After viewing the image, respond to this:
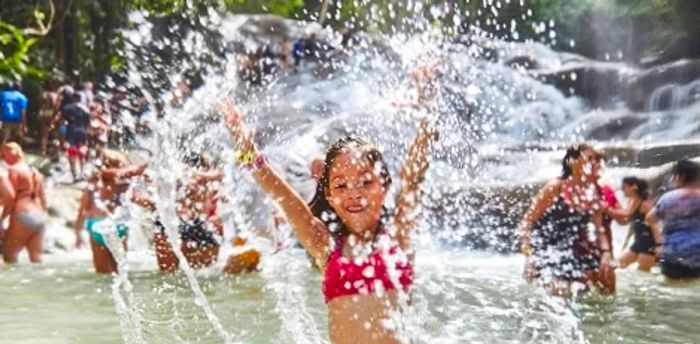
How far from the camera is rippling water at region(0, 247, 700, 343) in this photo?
5551 millimetres

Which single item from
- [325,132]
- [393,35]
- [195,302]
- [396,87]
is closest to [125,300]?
[195,302]

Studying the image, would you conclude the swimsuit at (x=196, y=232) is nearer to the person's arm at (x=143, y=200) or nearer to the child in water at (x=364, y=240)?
the person's arm at (x=143, y=200)

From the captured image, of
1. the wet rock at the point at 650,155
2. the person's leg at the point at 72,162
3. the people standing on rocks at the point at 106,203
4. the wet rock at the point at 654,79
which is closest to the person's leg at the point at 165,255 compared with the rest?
the people standing on rocks at the point at 106,203

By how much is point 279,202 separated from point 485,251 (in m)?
8.21

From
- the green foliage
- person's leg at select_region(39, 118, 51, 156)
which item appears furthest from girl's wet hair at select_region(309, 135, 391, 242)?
person's leg at select_region(39, 118, 51, 156)

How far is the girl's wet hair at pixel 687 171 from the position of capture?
8344mm

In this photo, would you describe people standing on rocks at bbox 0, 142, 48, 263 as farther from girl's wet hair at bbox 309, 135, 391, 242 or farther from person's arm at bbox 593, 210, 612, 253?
girl's wet hair at bbox 309, 135, 391, 242

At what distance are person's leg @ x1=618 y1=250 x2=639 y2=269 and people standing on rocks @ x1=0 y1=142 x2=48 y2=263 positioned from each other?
18.3 feet

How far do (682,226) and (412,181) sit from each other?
5659 mm

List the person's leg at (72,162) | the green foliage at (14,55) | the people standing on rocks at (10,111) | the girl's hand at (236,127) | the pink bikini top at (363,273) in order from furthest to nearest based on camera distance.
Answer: the green foliage at (14,55)
the person's leg at (72,162)
the people standing on rocks at (10,111)
the girl's hand at (236,127)
the pink bikini top at (363,273)

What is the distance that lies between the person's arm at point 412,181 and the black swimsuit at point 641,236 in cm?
612

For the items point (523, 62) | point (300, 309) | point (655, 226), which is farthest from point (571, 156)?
point (523, 62)

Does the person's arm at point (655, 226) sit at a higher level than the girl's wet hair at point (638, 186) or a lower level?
lower

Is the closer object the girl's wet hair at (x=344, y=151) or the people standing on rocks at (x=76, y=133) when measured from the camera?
the girl's wet hair at (x=344, y=151)
